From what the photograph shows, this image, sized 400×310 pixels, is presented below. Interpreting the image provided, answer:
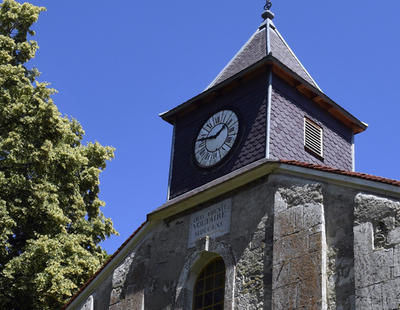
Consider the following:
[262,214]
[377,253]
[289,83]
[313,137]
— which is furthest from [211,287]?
[289,83]

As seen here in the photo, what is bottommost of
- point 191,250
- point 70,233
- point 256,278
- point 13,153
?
point 256,278

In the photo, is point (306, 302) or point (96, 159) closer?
point (306, 302)

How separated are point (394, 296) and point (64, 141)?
11898mm

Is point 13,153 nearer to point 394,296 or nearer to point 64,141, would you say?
point 64,141

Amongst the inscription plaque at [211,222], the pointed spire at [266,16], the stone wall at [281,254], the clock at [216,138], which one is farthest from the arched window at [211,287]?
the pointed spire at [266,16]

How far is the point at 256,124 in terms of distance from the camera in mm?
14539

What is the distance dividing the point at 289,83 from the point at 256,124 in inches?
57.5

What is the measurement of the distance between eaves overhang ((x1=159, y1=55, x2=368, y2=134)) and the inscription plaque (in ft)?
10.2

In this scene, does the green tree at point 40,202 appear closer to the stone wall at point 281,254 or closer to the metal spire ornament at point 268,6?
the stone wall at point 281,254

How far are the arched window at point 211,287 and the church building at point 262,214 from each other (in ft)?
0.07

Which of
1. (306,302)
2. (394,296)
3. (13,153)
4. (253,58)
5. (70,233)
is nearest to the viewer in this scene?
(394,296)

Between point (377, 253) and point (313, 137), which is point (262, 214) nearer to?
point (377, 253)

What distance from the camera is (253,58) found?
656 inches

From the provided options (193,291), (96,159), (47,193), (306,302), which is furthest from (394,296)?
(96,159)
